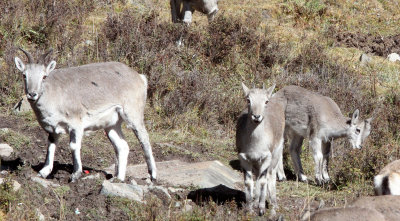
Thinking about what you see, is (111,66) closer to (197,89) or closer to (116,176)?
(116,176)

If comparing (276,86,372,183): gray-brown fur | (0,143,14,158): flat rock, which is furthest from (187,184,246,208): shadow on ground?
(0,143,14,158): flat rock

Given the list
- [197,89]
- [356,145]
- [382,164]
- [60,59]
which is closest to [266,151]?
[382,164]

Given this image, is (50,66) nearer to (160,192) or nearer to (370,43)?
(160,192)

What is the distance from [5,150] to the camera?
10.1m

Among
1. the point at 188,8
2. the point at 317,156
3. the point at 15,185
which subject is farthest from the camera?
the point at 188,8

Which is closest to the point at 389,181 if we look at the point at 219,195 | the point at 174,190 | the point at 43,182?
the point at 219,195

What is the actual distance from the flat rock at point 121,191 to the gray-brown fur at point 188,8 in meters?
7.96

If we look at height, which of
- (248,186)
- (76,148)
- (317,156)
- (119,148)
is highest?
→ (76,148)

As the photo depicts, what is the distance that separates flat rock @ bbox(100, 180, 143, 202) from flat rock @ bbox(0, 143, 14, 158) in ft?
7.35

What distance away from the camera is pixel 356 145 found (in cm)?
1242

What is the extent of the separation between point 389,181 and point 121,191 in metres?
3.53

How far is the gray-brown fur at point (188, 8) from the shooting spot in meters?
16.1

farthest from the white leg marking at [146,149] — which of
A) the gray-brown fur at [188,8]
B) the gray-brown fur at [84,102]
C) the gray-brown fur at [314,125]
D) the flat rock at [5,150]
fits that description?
the gray-brown fur at [188,8]

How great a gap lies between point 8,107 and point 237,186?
478 centimetres
